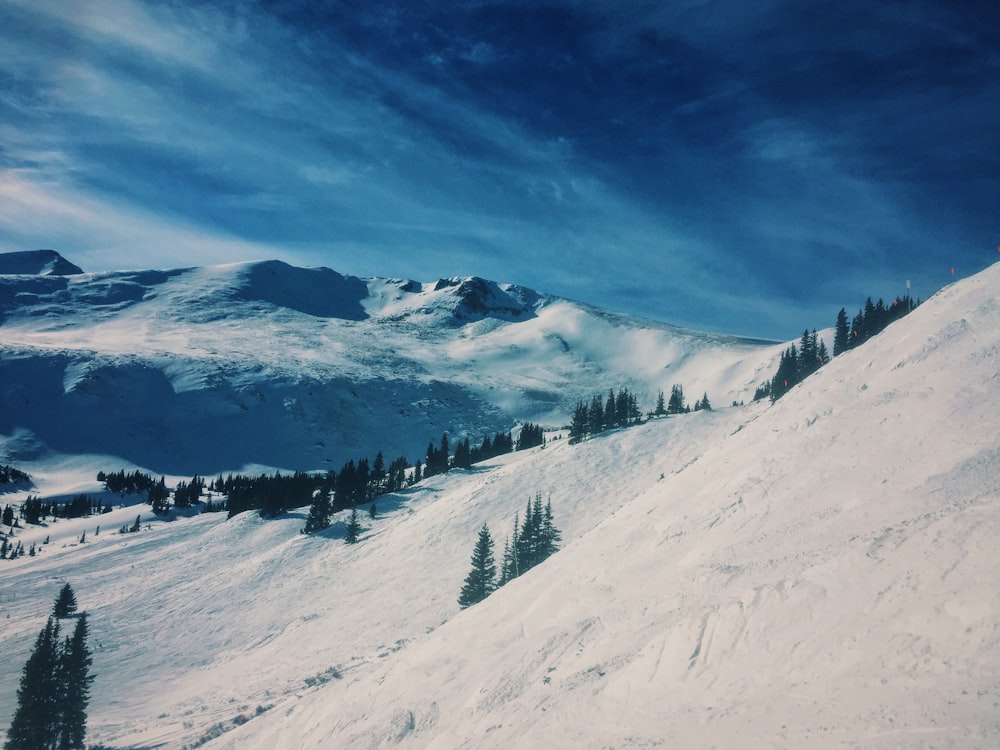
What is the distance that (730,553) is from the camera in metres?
19.2

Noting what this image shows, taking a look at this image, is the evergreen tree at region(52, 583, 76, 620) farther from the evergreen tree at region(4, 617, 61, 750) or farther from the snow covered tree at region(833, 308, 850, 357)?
the snow covered tree at region(833, 308, 850, 357)

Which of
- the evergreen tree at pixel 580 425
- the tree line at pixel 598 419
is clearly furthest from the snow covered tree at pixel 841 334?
the evergreen tree at pixel 580 425

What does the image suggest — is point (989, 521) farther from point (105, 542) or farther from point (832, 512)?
point (105, 542)

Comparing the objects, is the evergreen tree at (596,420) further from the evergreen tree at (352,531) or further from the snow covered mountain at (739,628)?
the snow covered mountain at (739,628)

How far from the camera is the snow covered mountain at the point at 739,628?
39.8ft

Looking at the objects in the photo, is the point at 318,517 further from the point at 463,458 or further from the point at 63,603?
the point at 463,458

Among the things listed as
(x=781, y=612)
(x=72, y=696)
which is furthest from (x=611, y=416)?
(x=781, y=612)

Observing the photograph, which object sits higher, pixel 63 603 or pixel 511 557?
pixel 511 557

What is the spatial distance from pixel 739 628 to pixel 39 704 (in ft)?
118

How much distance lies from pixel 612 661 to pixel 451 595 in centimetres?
3403

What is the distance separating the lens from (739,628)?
1511 centimetres

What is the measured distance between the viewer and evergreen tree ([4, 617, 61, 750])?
29.2m

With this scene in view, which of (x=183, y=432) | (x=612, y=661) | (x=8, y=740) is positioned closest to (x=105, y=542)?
(x=8, y=740)

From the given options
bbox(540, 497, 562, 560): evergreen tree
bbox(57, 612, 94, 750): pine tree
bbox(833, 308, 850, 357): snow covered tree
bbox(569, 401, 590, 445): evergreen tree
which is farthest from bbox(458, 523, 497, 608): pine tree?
bbox(833, 308, 850, 357): snow covered tree
